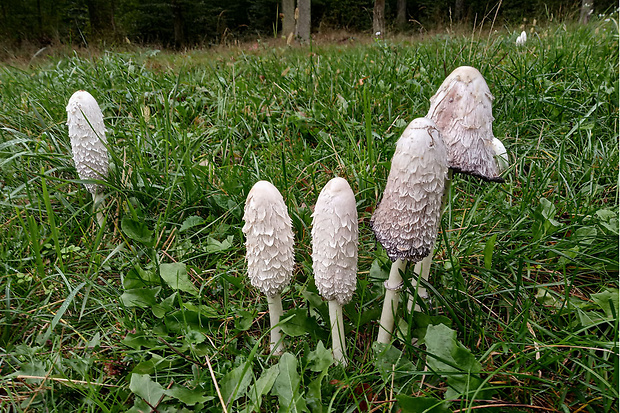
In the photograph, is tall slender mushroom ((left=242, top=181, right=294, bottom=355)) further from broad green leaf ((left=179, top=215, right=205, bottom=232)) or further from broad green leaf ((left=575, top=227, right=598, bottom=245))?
broad green leaf ((left=575, top=227, right=598, bottom=245))

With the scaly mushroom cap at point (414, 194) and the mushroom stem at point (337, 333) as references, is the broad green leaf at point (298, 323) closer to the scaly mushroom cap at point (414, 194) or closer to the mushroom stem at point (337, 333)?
the mushroom stem at point (337, 333)

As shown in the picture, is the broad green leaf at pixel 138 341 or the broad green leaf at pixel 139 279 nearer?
the broad green leaf at pixel 138 341

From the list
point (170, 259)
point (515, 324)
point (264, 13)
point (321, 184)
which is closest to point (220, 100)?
point (321, 184)

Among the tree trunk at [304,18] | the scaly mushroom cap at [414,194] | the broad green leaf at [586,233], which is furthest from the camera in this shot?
the tree trunk at [304,18]

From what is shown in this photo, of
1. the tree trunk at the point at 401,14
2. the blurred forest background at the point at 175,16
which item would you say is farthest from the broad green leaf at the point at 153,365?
the tree trunk at the point at 401,14

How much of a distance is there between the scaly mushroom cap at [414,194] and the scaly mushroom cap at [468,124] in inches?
3.3

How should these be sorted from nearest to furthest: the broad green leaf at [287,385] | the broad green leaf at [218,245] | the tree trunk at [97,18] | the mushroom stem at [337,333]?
the broad green leaf at [287,385] → the mushroom stem at [337,333] → the broad green leaf at [218,245] → the tree trunk at [97,18]

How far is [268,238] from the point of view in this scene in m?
1.43

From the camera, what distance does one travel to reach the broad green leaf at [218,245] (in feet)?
6.59

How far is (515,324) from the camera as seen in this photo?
5.23 feet

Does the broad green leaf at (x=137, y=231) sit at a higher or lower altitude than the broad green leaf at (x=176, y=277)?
higher

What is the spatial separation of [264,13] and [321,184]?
20.8m

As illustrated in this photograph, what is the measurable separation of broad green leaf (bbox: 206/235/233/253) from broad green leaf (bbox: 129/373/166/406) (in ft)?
2.37

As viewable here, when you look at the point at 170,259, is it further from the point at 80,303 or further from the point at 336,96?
the point at 336,96
